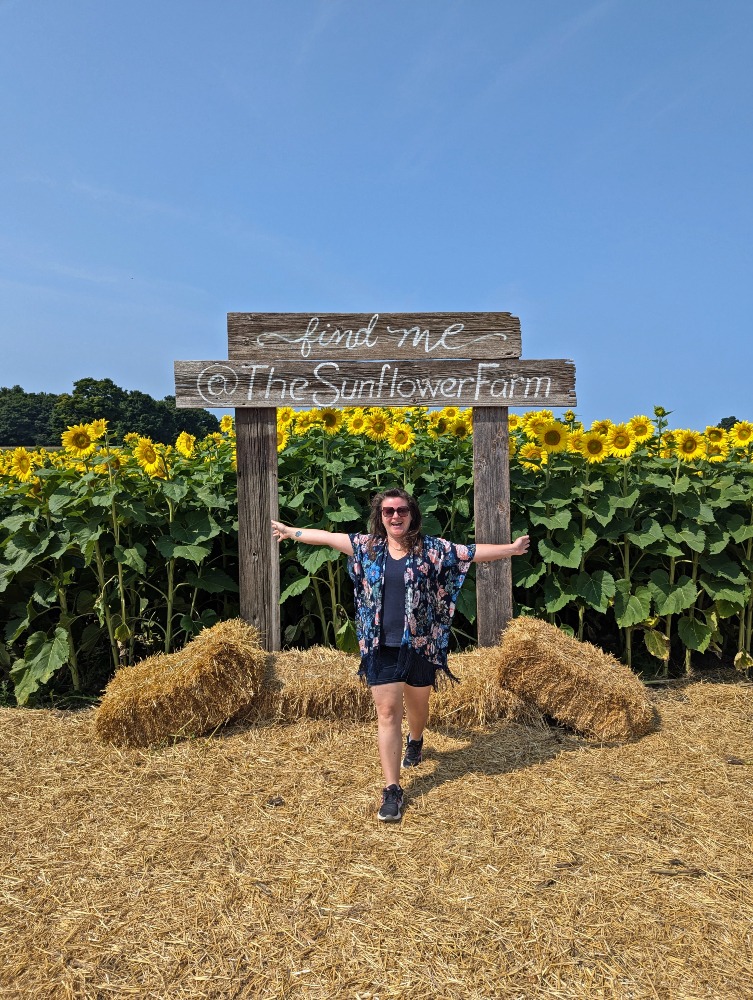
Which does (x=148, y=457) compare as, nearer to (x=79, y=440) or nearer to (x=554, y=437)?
(x=79, y=440)

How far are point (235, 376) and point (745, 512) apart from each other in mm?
4453

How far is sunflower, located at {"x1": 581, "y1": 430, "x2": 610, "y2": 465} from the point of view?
597 centimetres

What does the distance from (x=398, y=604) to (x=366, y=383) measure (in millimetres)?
2158

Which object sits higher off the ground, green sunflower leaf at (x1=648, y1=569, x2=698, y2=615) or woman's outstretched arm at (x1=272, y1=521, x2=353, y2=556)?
woman's outstretched arm at (x1=272, y1=521, x2=353, y2=556)

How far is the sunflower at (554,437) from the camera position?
237 inches

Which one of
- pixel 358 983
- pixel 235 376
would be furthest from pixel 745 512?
pixel 358 983

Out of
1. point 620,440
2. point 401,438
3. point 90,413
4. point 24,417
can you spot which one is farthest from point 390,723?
point 24,417

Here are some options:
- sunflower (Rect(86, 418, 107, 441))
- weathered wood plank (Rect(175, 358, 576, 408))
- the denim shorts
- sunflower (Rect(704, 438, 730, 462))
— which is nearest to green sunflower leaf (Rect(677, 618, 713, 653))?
sunflower (Rect(704, 438, 730, 462))

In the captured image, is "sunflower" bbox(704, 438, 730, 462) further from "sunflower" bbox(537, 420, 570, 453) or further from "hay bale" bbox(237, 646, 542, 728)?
"hay bale" bbox(237, 646, 542, 728)

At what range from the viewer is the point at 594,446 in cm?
598

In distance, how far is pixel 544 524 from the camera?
20.0 feet

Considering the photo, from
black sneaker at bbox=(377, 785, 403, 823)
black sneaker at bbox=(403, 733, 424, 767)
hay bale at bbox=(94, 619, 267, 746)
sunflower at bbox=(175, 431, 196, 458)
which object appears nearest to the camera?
black sneaker at bbox=(377, 785, 403, 823)

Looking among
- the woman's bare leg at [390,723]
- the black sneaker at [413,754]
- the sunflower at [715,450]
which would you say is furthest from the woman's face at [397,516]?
the sunflower at [715,450]

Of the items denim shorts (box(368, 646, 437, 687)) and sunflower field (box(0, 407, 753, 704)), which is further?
sunflower field (box(0, 407, 753, 704))
